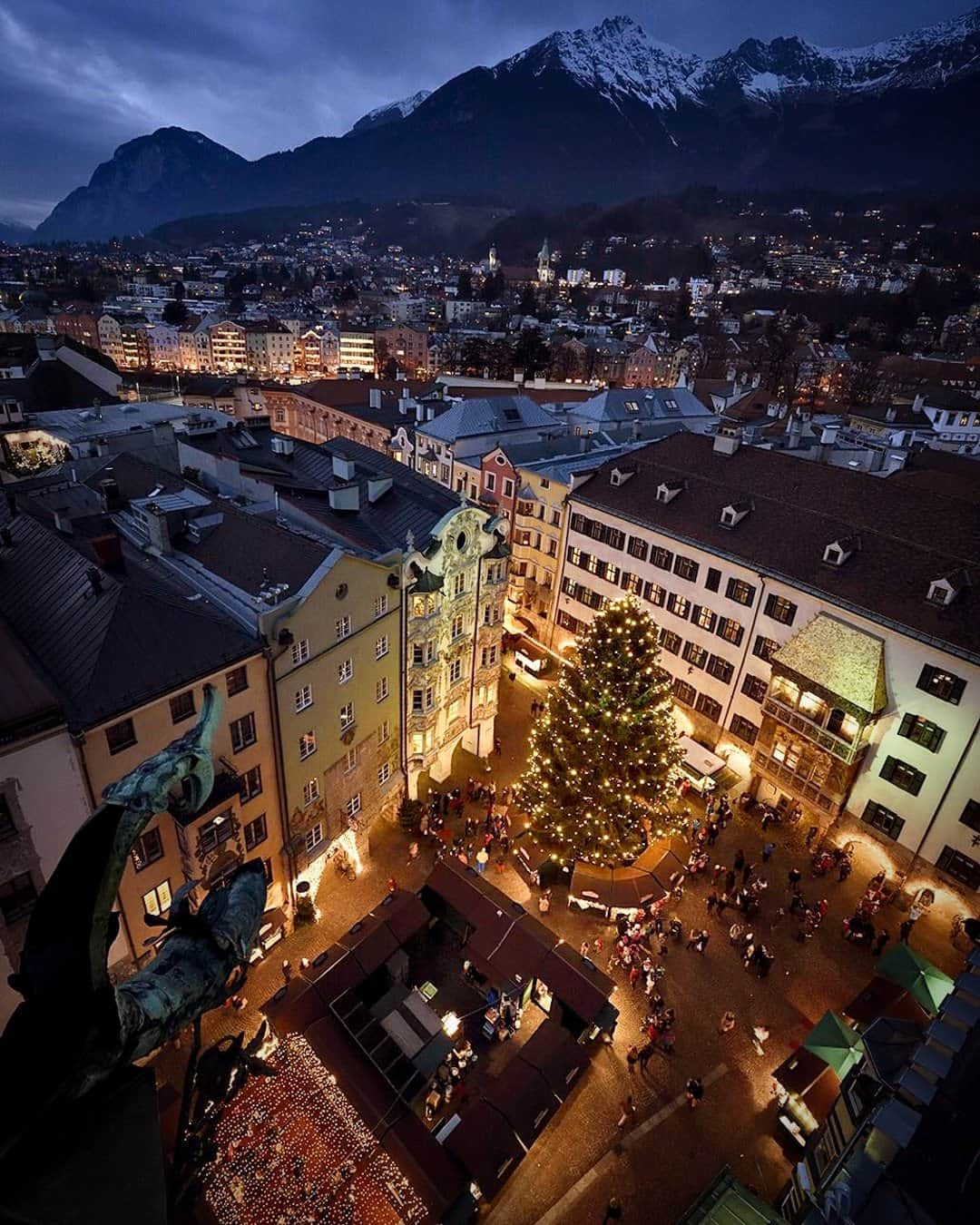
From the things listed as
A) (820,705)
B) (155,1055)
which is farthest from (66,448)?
(820,705)

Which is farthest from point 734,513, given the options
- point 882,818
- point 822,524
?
point 882,818

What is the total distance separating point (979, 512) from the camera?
33.9 metres

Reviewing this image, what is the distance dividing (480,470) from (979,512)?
33.0 meters

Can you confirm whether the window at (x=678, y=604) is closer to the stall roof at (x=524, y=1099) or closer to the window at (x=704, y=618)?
the window at (x=704, y=618)

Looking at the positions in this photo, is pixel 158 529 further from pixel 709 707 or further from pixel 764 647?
pixel 709 707

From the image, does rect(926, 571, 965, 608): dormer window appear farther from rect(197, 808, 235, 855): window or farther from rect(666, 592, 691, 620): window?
rect(197, 808, 235, 855): window

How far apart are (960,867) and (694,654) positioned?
53.9 ft

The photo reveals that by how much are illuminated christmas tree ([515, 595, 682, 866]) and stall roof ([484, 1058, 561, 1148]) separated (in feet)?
32.1

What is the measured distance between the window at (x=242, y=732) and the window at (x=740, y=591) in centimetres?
2671

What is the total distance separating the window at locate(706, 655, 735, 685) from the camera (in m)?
38.5

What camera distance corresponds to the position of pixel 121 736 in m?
20.3

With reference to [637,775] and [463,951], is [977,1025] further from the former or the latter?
[463,951]

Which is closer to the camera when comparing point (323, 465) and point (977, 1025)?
point (977, 1025)

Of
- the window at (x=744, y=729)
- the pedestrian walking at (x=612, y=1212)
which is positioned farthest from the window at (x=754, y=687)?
the pedestrian walking at (x=612, y=1212)
